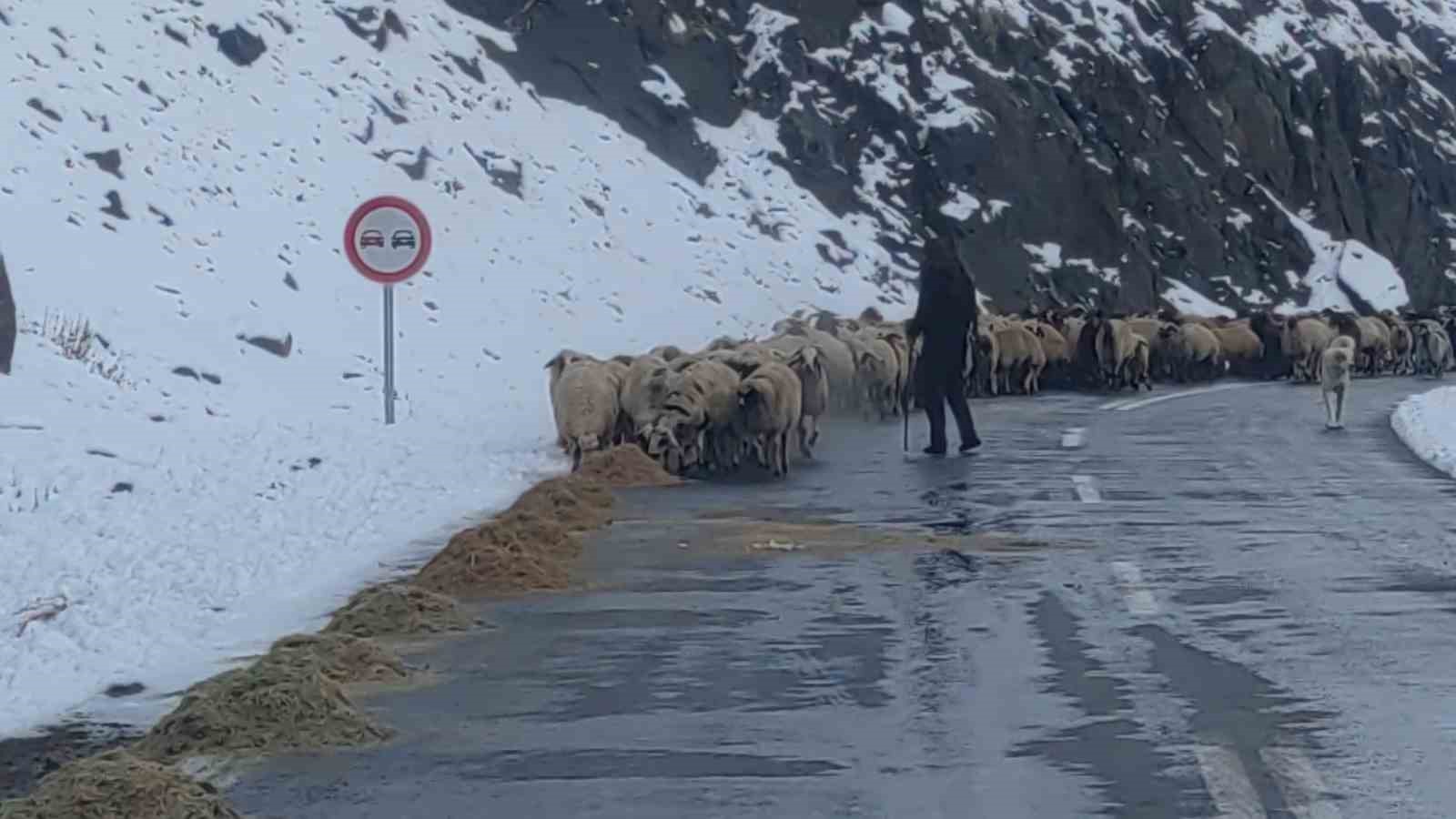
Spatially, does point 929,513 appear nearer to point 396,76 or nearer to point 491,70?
point 396,76

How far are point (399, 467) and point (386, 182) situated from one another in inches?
866

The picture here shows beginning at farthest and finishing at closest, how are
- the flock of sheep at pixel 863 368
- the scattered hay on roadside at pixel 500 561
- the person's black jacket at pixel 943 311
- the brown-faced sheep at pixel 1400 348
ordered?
1. the brown-faced sheep at pixel 1400 348
2. the person's black jacket at pixel 943 311
3. the flock of sheep at pixel 863 368
4. the scattered hay on roadside at pixel 500 561

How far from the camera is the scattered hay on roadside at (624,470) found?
2005 centimetres

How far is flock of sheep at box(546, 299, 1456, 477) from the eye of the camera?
21.1 m

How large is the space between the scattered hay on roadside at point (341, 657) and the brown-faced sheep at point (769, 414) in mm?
10006

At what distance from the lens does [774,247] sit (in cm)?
4947

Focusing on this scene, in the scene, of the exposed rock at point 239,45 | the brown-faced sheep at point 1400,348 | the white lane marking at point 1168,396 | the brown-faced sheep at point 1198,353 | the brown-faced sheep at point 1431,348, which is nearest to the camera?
the white lane marking at point 1168,396

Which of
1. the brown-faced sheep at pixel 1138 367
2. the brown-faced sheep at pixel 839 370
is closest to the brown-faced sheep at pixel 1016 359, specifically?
the brown-faced sheep at pixel 1138 367

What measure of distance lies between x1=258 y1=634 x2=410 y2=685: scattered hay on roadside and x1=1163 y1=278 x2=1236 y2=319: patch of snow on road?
172 ft

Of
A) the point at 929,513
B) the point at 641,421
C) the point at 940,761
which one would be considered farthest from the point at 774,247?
the point at 940,761

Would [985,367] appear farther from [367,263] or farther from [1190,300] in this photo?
[1190,300]

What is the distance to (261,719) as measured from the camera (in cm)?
927

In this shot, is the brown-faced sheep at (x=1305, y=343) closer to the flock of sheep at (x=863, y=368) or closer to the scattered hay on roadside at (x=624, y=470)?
the flock of sheep at (x=863, y=368)

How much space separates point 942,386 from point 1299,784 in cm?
1538
